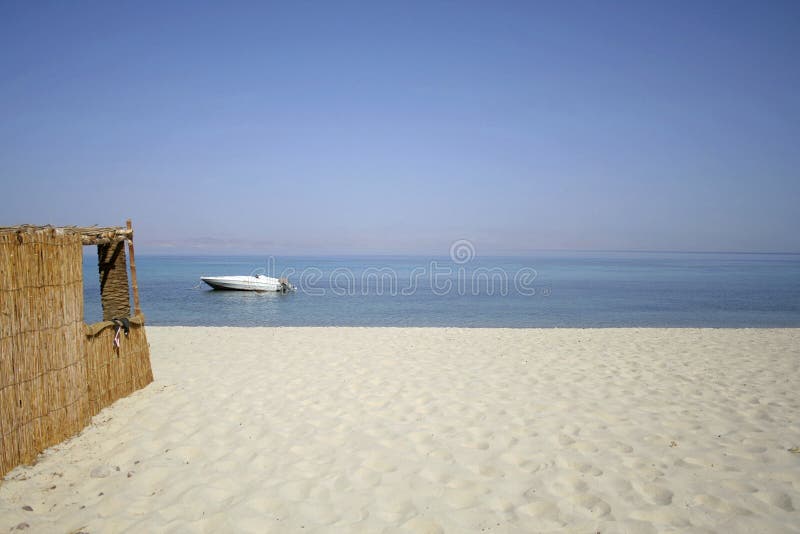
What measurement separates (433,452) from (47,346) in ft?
13.4

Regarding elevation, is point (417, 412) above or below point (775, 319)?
above

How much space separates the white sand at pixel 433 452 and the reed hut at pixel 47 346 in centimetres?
32

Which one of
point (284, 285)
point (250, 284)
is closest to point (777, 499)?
point (284, 285)

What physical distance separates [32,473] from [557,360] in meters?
8.11

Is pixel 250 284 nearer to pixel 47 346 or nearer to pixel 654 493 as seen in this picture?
pixel 47 346

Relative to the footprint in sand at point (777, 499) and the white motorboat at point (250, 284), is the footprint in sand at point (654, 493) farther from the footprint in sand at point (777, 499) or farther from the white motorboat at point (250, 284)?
the white motorboat at point (250, 284)

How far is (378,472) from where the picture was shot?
4270 mm

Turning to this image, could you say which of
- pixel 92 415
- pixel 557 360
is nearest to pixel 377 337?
pixel 557 360

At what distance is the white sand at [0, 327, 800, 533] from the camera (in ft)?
11.7

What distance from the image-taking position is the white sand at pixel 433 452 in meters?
3.56

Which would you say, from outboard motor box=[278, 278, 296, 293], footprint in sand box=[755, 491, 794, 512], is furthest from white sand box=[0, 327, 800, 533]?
outboard motor box=[278, 278, 296, 293]

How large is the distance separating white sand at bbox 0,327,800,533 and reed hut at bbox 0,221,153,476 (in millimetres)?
323

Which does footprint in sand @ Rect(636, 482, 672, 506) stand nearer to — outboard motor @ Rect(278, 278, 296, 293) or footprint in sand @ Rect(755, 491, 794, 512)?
footprint in sand @ Rect(755, 491, 794, 512)

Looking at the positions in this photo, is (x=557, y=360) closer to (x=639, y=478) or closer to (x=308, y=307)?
(x=639, y=478)
